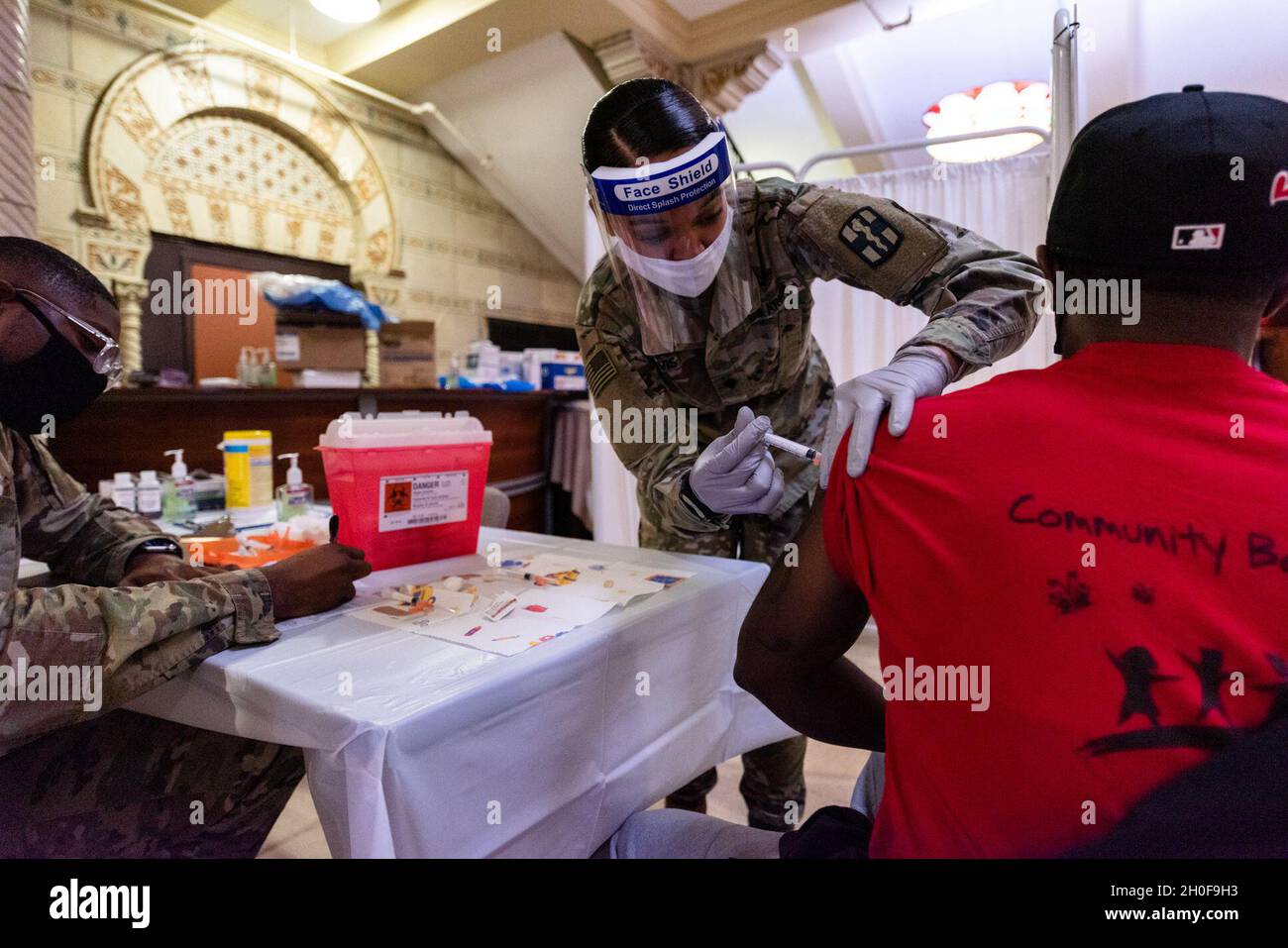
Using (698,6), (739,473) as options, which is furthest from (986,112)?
(739,473)

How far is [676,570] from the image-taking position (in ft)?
4.03

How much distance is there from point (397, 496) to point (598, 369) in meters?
0.44

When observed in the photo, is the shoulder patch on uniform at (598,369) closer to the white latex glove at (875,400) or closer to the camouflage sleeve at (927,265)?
the camouflage sleeve at (927,265)

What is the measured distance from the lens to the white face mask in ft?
3.94

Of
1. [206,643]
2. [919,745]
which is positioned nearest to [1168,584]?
[919,745]

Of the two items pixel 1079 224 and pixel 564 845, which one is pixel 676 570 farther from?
pixel 1079 224

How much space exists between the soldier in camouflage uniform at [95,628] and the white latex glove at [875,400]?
0.69m

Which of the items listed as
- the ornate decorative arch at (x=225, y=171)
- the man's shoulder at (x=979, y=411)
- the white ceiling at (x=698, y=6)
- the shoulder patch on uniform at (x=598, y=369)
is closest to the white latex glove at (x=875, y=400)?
the man's shoulder at (x=979, y=411)

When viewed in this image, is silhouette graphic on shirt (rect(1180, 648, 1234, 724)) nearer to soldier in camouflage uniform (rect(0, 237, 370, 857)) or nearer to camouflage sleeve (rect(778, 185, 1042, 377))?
camouflage sleeve (rect(778, 185, 1042, 377))

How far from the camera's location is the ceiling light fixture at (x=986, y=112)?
420cm

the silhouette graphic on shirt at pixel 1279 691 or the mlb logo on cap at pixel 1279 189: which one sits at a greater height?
the mlb logo on cap at pixel 1279 189

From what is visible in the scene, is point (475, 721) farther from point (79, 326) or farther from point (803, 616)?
point (79, 326)

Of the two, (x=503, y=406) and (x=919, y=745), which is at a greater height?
(x=503, y=406)

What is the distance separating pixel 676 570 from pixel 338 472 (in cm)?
58
